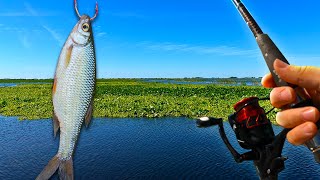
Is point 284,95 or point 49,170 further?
point 284,95

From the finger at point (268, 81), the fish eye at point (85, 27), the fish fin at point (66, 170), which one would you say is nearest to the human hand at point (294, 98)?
the finger at point (268, 81)

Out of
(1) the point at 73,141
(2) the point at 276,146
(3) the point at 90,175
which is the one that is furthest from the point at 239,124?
(3) the point at 90,175

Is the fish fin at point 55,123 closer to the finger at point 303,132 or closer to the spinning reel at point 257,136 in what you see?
the finger at point 303,132

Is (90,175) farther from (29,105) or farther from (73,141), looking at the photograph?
(29,105)

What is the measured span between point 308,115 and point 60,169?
155 centimetres

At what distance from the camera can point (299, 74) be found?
6.39 feet

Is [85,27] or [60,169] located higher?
[85,27]

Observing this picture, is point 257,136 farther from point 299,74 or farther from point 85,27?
point 85,27

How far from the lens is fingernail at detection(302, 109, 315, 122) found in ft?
6.42

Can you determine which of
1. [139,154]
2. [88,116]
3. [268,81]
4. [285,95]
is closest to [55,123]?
[88,116]

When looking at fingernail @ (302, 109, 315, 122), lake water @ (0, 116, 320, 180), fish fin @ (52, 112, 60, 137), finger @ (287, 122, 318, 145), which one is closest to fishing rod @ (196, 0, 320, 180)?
finger @ (287, 122, 318, 145)

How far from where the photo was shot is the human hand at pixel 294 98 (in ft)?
6.41

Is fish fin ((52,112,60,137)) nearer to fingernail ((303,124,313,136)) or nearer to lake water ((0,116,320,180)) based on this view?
fingernail ((303,124,313,136))

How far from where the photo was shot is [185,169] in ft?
44.7
